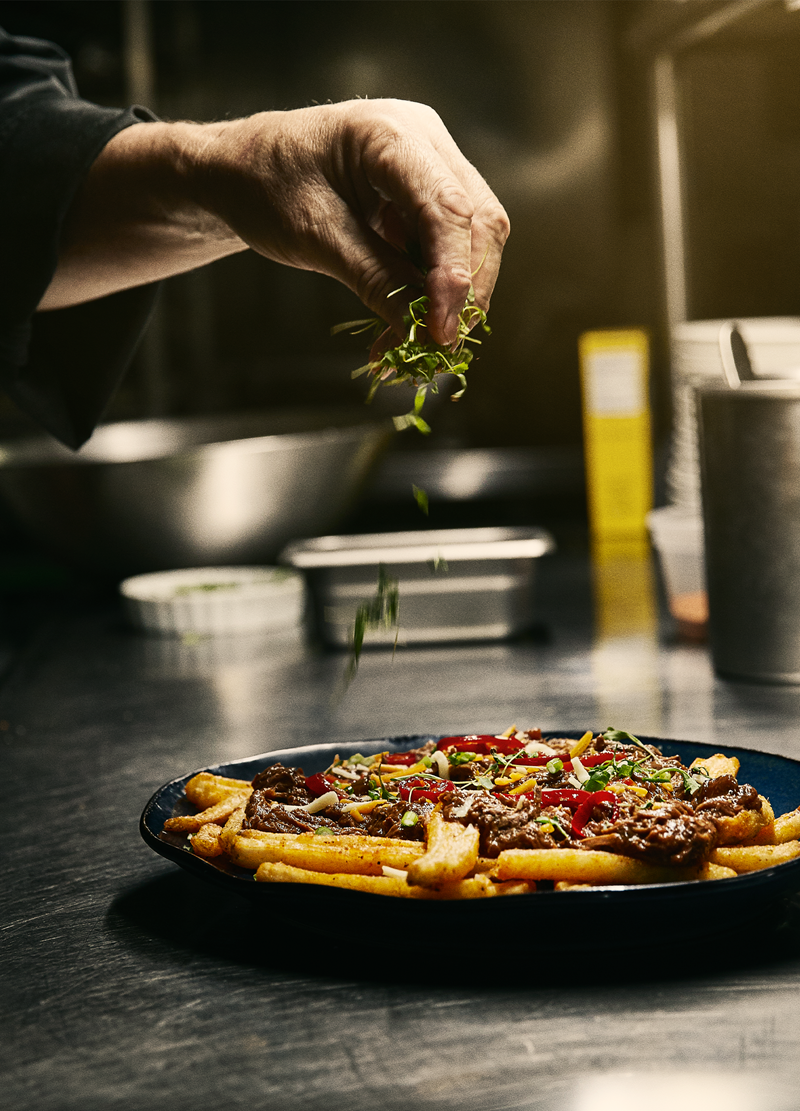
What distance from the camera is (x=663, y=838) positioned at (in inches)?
32.1

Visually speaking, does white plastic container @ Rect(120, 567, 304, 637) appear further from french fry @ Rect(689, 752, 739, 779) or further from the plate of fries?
french fry @ Rect(689, 752, 739, 779)

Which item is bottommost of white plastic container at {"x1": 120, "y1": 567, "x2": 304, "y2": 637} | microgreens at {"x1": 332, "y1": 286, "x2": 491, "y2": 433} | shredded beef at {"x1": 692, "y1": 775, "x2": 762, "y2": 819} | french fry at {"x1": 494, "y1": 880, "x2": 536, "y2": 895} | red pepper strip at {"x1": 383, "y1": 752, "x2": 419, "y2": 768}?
white plastic container at {"x1": 120, "y1": 567, "x2": 304, "y2": 637}

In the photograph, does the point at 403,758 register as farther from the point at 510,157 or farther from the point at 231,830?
the point at 510,157

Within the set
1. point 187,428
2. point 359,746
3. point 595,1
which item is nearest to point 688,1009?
point 359,746

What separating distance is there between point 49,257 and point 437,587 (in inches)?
31.7

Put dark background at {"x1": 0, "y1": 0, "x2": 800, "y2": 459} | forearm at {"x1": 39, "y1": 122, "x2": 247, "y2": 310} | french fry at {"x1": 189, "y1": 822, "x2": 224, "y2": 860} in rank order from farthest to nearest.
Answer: dark background at {"x1": 0, "y1": 0, "x2": 800, "y2": 459} < forearm at {"x1": 39, "y1": 122, "x2": 247, "y2": 310} < french fry at {"x1": 189, "y1": 822, "x2": 224, "y2": 860}

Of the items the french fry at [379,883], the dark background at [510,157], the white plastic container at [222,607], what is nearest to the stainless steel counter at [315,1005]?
the french fry at [379,883]

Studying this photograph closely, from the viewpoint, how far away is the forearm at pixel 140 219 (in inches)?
54.1

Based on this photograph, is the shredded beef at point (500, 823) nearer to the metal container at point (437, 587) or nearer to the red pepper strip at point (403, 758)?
the red pepper strip at point (403, 758)

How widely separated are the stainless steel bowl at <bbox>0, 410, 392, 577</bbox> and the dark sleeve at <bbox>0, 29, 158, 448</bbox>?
1.73 ft

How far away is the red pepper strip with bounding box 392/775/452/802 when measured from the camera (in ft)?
3.22

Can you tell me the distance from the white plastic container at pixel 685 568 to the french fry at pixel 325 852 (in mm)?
1138

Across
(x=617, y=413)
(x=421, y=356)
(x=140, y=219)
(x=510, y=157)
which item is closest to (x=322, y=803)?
(x=421, y=356)

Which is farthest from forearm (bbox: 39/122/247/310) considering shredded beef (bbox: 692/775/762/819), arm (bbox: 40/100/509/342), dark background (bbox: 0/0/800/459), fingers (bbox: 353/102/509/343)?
dark background (bbox: 0/0/800/459)
